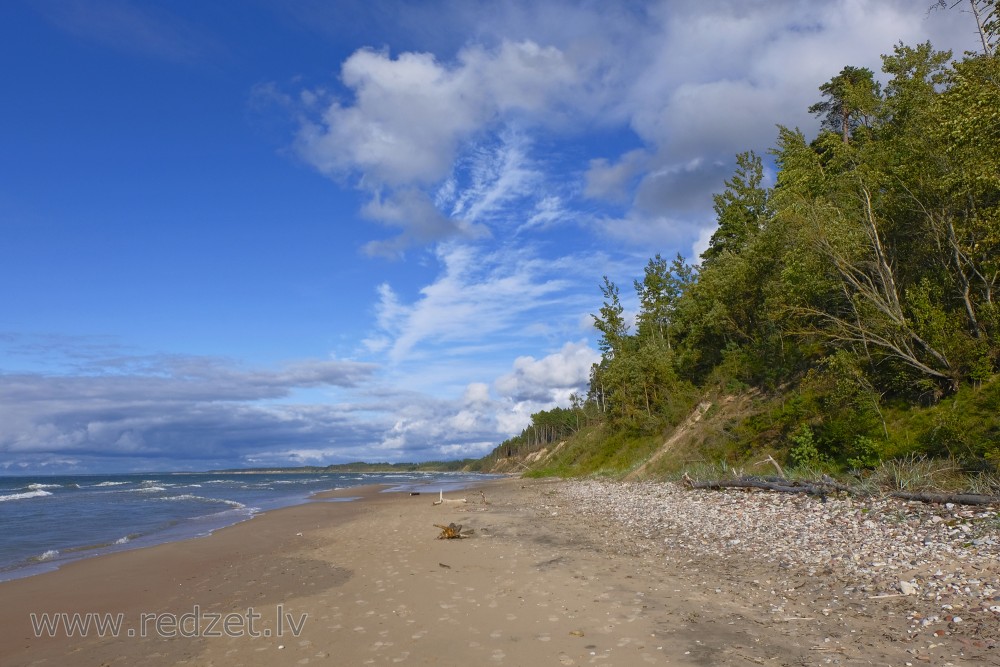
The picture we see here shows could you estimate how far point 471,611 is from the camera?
30.5 ft

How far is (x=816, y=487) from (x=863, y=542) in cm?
466

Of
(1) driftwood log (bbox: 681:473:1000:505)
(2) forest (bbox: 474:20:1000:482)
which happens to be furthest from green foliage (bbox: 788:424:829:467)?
(1) driftwood log (bbox: 681:473:1000:505)

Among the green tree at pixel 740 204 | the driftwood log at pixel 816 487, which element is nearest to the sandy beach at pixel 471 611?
the driftwood log at pixel 816 487

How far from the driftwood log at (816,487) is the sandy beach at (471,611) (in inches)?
172

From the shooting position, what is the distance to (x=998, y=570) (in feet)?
27.3

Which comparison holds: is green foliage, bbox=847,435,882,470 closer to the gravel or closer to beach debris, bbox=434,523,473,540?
the gravel

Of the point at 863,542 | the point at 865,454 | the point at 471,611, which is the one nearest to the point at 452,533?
the point at 471,611

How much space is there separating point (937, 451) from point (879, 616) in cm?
985

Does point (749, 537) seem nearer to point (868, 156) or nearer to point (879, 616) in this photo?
point (879, 616)

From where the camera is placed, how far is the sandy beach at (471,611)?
23.4 feet

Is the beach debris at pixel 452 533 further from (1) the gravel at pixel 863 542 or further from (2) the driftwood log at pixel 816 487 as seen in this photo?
(2) the driftwood log at pixel 816 487

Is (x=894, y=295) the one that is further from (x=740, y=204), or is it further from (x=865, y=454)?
(x=740, y=204)

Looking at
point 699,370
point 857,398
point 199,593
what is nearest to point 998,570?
point 857,398

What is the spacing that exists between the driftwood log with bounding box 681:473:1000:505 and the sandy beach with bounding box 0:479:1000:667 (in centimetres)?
437
